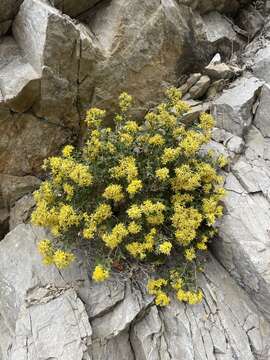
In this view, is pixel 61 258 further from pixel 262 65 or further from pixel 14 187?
pixel 262 65

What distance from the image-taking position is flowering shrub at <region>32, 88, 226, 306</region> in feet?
18.1

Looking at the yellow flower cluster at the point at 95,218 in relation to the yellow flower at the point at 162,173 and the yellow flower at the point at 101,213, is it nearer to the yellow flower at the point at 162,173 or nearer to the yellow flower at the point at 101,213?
the yellow flower at the point at 101,213

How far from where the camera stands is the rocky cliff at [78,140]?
5.70 meters

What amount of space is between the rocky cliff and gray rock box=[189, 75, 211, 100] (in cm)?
2

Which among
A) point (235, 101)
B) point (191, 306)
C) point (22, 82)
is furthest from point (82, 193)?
point (235, 101)

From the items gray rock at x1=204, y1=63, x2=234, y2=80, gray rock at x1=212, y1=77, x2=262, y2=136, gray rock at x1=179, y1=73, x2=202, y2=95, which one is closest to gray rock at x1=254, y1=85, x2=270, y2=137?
gray rock at x1=212, y1=77, x2=262, y2=136

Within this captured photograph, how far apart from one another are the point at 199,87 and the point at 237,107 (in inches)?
38.1

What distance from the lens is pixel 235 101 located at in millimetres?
7477

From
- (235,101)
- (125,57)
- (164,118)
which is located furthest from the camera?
(235,101)

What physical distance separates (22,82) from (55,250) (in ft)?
9.42

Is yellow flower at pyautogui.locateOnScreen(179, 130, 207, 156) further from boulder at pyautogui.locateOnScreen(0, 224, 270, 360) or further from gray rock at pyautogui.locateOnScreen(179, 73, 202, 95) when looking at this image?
boulder at pyautogui.locateOnScreen(0, 224, 270, 360)

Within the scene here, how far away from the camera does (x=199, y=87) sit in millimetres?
7809

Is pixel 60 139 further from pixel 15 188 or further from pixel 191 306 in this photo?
pixel 191 306

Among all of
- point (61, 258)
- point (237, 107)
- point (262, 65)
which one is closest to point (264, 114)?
point (237, 107)
